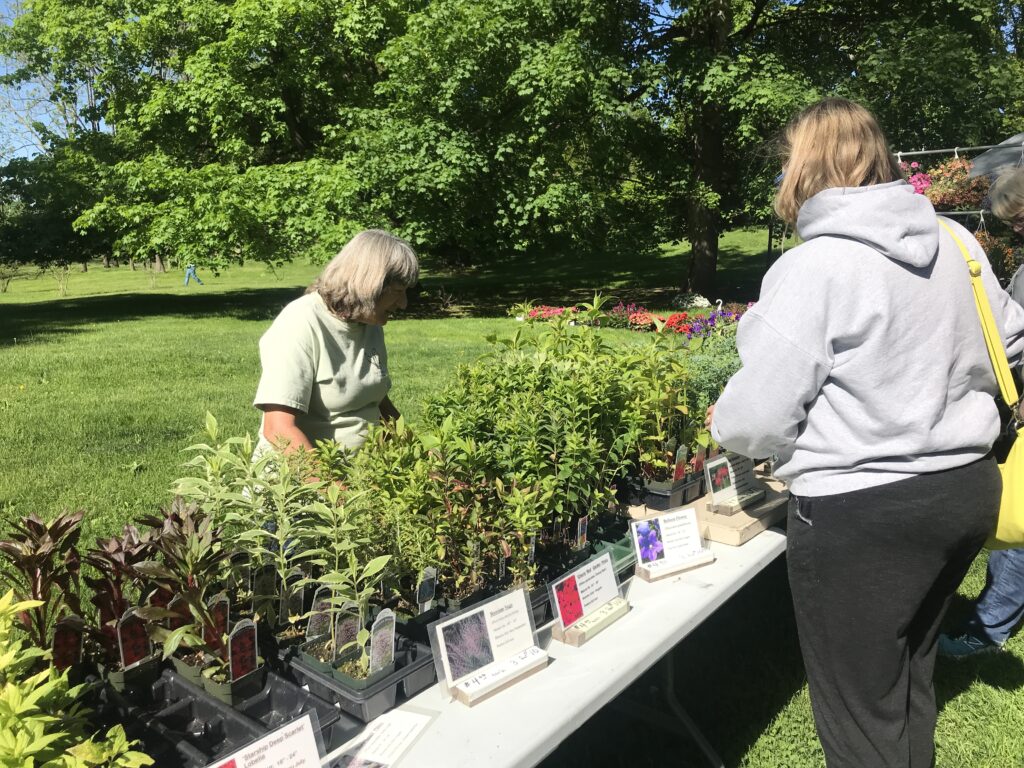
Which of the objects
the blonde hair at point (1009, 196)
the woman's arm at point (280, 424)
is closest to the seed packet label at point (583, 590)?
the woman's arm at point (280, 424)

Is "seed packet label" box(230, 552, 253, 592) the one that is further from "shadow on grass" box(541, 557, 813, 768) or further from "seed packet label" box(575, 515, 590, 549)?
"shadow on grass" box(541, 557, 813, 768)

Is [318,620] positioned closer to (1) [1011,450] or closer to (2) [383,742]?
(2) [383,742]

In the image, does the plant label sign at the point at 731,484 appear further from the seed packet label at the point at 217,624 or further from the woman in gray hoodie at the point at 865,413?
the seed packet label at the point at 217,624

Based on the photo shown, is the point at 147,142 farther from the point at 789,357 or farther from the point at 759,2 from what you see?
the point at 789,357

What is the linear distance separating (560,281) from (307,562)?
66.1 ft

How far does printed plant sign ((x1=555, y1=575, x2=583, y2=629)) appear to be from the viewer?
1603 millimetres

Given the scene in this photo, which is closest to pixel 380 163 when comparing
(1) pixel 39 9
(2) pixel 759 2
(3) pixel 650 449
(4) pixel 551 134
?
(4) pixel 551 134

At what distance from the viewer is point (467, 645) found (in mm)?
1410

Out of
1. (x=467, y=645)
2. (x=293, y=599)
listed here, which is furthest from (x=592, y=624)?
(x=293, y=599)

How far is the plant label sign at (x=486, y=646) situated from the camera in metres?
1.37

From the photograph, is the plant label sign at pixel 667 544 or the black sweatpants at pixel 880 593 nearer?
the black sweatpants at pixel 880 593

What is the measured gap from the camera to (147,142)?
50.4 ft

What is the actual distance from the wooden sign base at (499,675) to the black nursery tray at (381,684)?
7 centimetres

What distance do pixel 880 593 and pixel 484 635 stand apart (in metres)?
0.78
